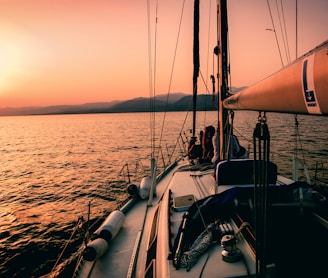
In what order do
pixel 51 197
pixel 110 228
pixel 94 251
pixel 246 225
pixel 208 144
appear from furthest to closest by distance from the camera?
1. pixel 51 197
2. pixel 208 144
3. pixel 110 228
4. pixel 94 251
5. pixel 246 225

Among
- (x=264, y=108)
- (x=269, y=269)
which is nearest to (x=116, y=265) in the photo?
(x=269, y=269)

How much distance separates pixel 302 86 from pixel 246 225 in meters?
3.56

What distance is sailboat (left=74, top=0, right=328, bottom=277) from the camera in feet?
5.95

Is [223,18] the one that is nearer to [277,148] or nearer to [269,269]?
[269,269]

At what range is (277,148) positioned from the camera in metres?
29.5

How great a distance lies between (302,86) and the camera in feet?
5.13

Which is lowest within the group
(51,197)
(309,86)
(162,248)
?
(51,197)

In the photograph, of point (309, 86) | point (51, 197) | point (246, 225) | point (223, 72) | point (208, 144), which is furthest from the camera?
point (51, 197)

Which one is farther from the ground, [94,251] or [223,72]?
[223,72]

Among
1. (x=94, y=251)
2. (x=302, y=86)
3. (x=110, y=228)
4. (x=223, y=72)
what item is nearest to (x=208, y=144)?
(x=223, y=72)

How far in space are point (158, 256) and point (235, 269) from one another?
1.37 metres

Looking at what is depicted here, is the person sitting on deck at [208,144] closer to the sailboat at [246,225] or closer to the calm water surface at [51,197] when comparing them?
the calm water surface at [51,197]

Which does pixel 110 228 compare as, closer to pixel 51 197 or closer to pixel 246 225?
pixel 246 225

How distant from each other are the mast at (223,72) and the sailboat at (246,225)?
68.3 inches
